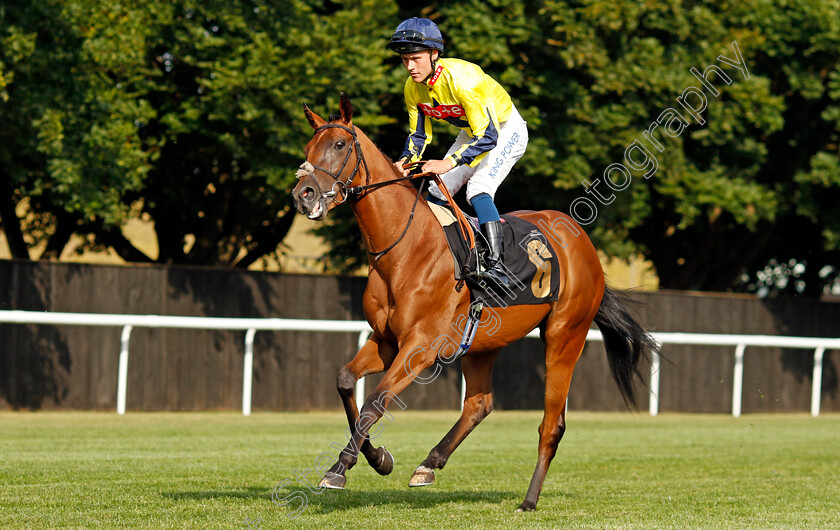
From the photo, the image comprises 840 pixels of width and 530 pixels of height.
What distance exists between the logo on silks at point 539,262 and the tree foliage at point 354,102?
6.15 metres

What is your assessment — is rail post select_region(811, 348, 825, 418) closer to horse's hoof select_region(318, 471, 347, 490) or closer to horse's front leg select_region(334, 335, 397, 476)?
horse's front leg select_region(334, 335, 397, 476)

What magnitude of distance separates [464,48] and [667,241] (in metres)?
7.71

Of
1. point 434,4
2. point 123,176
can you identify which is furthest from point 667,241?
point 123,176

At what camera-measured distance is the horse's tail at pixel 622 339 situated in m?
6.85

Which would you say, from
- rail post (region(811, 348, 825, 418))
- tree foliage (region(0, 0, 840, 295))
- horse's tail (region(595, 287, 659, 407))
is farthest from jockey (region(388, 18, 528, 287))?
rail post (region(811, 348, 825, 418))

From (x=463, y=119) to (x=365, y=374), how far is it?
164cm

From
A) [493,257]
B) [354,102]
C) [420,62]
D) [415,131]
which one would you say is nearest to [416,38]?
[420,62]

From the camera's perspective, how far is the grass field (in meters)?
5.16

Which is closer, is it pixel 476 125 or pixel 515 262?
pixel 476 125

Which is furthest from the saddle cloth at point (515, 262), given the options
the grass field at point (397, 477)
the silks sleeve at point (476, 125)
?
the grass field at point (397, 477)

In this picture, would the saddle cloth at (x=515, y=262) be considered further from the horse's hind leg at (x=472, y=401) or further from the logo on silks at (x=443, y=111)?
the logo on silks at (x=443, y=111)

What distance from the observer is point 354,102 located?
12328 millimetres

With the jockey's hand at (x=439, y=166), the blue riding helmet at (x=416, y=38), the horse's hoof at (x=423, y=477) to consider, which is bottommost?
the horse's hoof at (x=423, y=477)

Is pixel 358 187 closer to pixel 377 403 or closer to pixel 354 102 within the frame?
pixel 377 403
